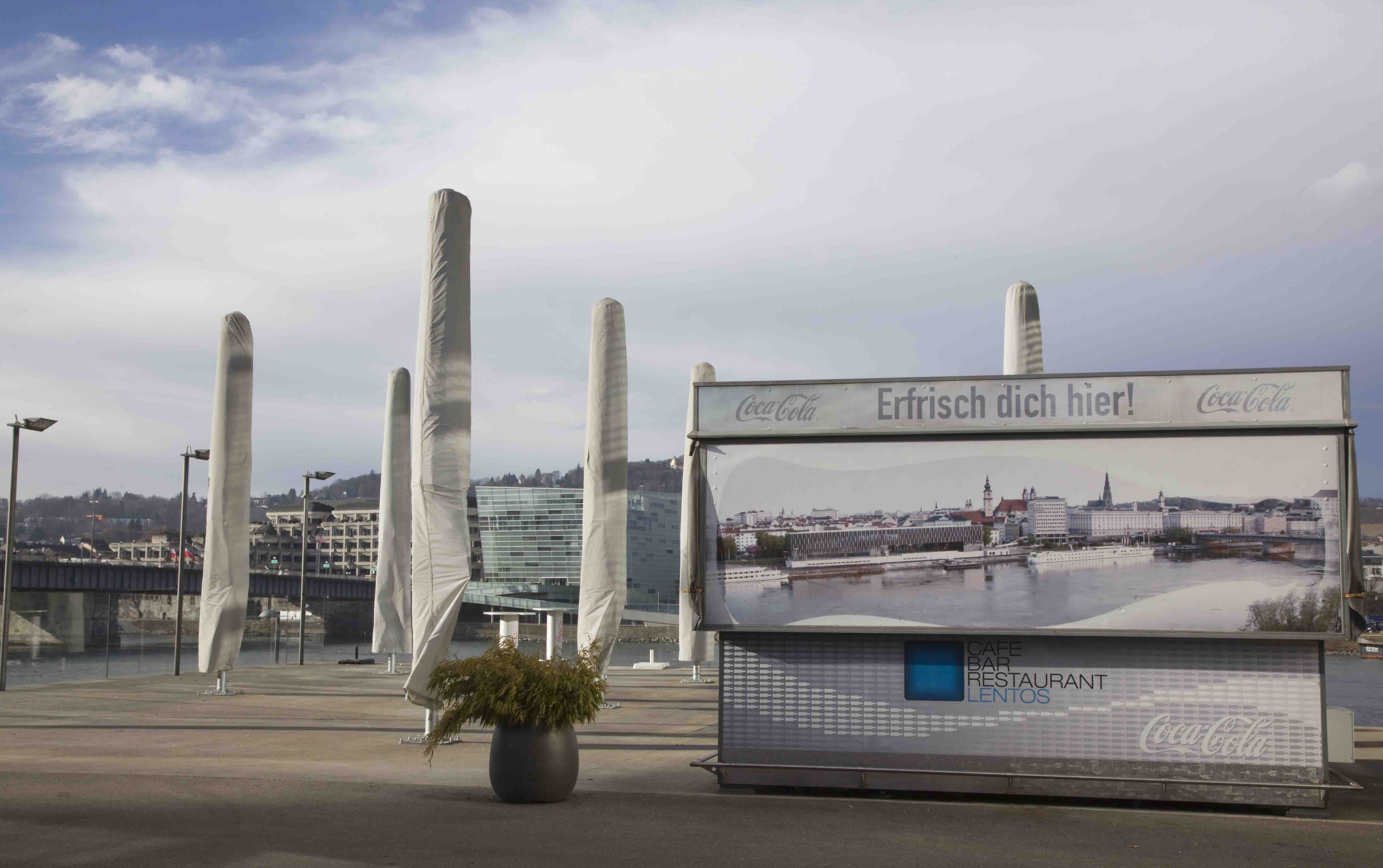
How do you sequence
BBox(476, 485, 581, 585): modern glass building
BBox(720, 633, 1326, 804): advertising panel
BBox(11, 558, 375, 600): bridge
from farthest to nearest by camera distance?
BBox(476, 485, 581, 585): modern glass building
BBox(11, 558, 375, 600): bridge
BBox(720, 633, 1326, 804): advertising panel

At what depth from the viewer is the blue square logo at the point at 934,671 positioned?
11.4m

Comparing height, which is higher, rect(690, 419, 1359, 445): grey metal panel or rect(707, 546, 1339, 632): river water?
rect(690, 419, 1359, 445): grey metal panel

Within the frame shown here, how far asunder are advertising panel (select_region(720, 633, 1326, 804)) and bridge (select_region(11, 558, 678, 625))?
36.6 m

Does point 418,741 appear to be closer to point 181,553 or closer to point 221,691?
point 221,691

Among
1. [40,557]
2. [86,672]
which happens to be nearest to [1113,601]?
[86,672]

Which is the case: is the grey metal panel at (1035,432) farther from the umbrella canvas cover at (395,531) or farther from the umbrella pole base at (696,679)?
the umbrella canvas cover at (395,531)

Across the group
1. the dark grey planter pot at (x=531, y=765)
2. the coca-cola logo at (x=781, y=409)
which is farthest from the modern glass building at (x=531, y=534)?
the dark grey planter pot at (x=531, y=765)

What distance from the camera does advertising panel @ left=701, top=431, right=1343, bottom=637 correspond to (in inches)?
429

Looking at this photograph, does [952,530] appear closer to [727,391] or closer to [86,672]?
[727,391]

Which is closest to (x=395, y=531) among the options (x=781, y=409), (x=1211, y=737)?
(x=781, y=409)

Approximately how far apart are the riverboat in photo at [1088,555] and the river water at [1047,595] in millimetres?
38

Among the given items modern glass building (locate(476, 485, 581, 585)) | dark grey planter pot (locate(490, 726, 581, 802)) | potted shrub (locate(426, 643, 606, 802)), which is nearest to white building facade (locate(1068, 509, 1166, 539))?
potted shrub (locate(426, 643, 606, 802))

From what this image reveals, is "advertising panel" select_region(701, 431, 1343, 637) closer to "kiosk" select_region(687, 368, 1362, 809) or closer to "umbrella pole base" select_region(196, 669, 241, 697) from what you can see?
"kiosk" select_region(687, 368, 1362, 809)

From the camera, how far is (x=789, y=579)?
11.8 meters
